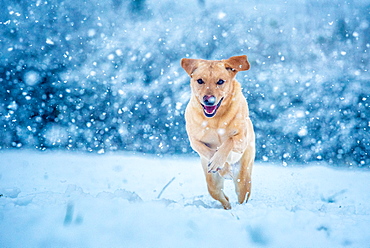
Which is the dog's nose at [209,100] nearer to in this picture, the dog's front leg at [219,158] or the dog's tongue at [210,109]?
the dog's tongue at [210,109]

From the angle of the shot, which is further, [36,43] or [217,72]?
[36,43]

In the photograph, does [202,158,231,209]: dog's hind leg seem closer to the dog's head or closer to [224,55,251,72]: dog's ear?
the dog's head

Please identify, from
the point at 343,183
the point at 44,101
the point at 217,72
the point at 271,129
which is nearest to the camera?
the point at 217,72

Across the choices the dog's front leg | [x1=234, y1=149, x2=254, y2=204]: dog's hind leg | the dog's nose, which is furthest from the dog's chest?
[x1=234, y1=149, x2=254, y2=204]: dog's hind leg

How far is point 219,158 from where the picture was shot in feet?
9.77

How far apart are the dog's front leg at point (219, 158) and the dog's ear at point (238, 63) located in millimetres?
753

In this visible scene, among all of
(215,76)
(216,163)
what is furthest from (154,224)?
(215,76)

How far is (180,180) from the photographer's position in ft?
17.8

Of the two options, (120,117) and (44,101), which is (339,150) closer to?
(120,117)

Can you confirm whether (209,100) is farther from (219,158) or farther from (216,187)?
(216,187)

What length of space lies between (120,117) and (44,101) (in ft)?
6.76

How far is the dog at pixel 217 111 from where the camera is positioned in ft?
9.73

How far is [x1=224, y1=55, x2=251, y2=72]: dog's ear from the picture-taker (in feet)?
9.90

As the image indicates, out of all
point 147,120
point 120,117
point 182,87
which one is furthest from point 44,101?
point 182,87
